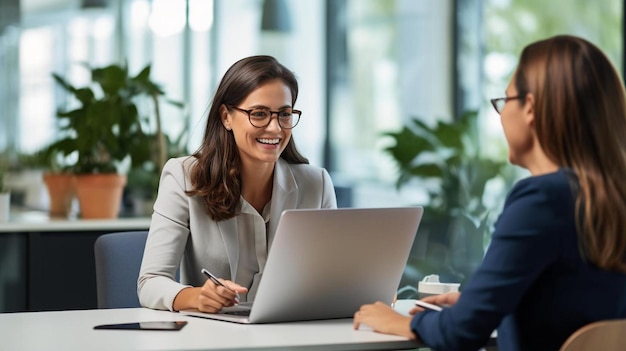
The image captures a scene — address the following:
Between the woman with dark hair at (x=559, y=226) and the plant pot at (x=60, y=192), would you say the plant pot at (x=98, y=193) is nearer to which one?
the plant pot at (x=60, y=192)

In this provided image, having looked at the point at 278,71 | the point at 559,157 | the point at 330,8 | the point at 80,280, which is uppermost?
the point at 330,8

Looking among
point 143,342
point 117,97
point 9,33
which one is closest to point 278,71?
point 143,342

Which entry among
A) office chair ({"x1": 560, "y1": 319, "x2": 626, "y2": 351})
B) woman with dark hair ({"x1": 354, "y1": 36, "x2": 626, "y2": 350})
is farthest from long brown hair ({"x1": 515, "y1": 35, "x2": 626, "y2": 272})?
office chair ({"x1": 560, "y1": 319, "x2": 626, "y2": 351})

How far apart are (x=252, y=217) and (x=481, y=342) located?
0.95 m

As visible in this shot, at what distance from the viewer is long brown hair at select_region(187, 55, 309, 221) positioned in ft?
8.61

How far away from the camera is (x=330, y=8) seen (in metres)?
6.14

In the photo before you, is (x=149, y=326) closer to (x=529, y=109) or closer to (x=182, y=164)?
(x=182, y=164)

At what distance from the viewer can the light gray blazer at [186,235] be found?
8.36 ft

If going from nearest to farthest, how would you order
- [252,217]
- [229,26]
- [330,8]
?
[252,217] → [229,26] → [330,8]

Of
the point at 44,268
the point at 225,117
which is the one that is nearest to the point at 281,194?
the point at 225,117

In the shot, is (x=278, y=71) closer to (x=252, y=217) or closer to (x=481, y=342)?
(x=252, y=217)

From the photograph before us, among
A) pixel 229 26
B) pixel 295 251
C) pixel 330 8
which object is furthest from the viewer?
pixel 330 8

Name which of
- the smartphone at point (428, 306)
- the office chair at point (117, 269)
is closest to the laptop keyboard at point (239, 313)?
the smartphone at point (428, 306)

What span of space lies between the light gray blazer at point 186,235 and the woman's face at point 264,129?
112 millimetres
